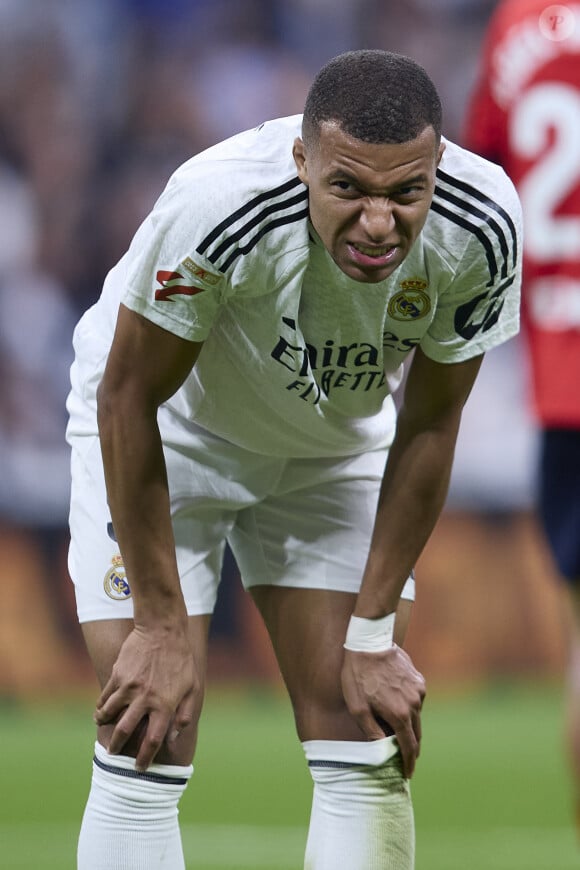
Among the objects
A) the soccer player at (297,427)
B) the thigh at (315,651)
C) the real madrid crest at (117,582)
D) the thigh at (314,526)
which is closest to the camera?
the soccer player at (297,427)

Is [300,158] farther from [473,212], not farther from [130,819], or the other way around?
[130,819]

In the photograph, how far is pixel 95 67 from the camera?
8914mm

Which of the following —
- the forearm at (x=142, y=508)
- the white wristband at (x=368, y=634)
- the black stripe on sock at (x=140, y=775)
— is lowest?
the black stripe on sock at (x=140, y=775)

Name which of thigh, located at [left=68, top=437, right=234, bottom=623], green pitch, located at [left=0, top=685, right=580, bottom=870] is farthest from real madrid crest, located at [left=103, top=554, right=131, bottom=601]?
green pitch, located at [left=0, top=685, right=580, bottom=870]

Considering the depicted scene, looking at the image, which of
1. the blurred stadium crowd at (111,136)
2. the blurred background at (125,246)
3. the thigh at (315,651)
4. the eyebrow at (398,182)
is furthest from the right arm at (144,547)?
the blurred stadium crowd at (111,136)

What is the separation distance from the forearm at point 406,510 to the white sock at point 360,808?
28 centimetres

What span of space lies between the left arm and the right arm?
36 cm

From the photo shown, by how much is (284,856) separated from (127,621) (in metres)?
1.90

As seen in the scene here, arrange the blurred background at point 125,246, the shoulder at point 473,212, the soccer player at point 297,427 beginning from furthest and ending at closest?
the blurred background at point 125,246 → the shoulder at point 473,212 → the soccer player at point 297,427

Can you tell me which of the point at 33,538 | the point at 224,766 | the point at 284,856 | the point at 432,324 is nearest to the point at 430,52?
the point at 33,538

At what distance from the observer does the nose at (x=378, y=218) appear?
2.36 metres

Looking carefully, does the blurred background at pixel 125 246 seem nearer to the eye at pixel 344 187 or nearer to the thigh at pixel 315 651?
the thigh at pixel 315 651

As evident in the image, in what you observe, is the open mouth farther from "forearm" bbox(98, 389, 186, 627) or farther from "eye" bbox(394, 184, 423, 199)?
"forearm" bbox(98, 389, 186, 627)

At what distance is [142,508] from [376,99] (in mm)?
852
